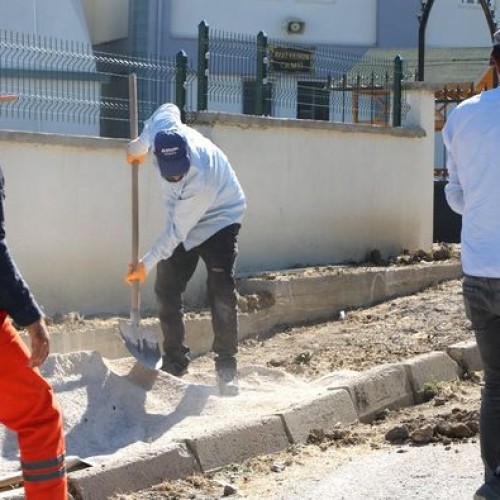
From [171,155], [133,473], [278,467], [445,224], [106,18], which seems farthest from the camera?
[106,18]

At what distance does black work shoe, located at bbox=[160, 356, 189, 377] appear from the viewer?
28.4 feet

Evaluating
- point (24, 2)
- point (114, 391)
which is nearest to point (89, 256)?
point (114, 391)

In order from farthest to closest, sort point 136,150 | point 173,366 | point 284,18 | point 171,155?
point 284,18 < point 173,366 < point 136,150 < point 171,155

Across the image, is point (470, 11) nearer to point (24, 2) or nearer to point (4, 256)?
point (24, 2)

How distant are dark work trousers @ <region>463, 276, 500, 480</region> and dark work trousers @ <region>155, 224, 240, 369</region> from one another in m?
3.19

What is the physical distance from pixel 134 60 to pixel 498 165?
6.62 m

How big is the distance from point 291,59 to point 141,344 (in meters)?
6.11

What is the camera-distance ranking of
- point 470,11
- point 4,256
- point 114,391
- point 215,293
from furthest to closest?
point 470,11, point 215,293, point 114,391, point 4,256

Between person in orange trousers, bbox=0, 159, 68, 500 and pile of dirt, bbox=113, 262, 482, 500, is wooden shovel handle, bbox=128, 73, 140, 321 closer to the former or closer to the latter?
pile of dirt, bbox=113, 262, 482, 500

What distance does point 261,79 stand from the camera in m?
12.0

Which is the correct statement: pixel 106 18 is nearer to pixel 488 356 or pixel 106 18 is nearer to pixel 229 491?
pixel 229 491

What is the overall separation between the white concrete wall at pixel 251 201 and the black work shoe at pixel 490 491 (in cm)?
516

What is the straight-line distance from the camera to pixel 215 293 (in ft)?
27.7

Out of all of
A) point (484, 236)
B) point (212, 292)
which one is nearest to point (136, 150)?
point (212, 292)
